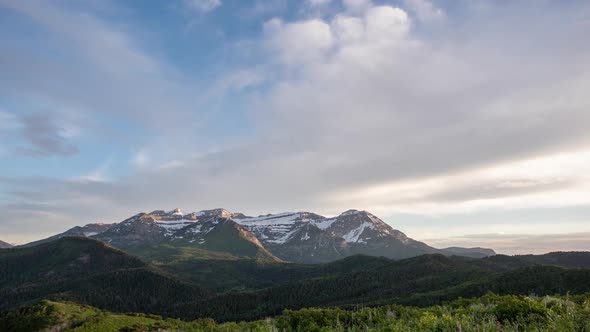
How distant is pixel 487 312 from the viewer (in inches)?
937

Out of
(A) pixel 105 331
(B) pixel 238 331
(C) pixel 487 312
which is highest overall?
(C) pixel 487 312

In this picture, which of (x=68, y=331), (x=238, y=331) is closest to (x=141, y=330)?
(x=68, y=331)

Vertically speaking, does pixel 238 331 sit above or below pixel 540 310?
below

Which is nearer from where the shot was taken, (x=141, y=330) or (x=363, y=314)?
(x=363, y=314)

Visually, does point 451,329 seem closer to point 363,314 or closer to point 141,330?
point 363,314

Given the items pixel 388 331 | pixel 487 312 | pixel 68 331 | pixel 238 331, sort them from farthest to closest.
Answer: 1. pixel 68 331
2. pixel 238 331
3. pixel 487 312
4. pixel 388 331

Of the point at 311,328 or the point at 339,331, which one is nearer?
the point at 339,331

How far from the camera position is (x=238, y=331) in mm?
30703

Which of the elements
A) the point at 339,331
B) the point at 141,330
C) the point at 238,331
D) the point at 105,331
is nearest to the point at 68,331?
the point at 105,331

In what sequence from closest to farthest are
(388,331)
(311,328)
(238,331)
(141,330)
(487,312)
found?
(388,331), (487,312), (311,328), (238,331), (141,330)

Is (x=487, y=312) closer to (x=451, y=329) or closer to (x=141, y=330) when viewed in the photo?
(x=451, y=329)

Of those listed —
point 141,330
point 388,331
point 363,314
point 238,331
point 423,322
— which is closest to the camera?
point 388,331

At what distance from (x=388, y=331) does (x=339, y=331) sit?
2.54m

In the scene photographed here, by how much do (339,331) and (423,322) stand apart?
189 inches
